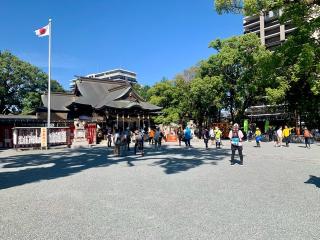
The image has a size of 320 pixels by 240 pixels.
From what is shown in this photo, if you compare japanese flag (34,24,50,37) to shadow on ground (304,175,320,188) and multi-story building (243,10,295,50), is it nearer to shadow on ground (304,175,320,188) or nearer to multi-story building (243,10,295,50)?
shadow on ground (304,175,320,188)

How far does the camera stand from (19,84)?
49.8 metres

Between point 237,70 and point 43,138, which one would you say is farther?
point 237,70

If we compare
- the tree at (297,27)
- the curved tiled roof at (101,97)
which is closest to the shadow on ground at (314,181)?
the tree at (297,27)

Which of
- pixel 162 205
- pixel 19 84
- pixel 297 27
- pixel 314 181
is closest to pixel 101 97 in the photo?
pixel 19 84

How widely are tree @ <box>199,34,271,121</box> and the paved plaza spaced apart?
80.2ft

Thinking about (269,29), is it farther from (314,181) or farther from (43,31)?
(314,181)

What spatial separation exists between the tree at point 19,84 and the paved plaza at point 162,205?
4055cm

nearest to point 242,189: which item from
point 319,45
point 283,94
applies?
point 319,45

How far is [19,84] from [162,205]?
159 feet

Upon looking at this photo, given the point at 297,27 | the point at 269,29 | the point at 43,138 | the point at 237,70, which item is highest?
the point at 269,29

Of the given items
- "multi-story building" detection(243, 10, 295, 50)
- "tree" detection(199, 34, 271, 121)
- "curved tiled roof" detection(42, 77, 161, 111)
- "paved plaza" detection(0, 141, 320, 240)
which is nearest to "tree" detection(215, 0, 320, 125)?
"paved plaza" detection(0, 141, 320, 240)

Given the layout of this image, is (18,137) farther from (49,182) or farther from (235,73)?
(235,73)

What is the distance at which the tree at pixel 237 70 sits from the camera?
34.5 metres

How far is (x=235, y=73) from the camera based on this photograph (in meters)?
36.5
